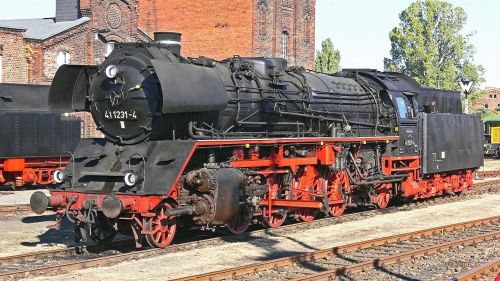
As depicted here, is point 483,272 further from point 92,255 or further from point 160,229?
point 92,255

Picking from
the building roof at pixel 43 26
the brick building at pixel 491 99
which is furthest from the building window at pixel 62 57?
the brick building at pixel 491 99

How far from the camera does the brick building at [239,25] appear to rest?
43.2 metres

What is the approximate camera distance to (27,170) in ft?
74.5

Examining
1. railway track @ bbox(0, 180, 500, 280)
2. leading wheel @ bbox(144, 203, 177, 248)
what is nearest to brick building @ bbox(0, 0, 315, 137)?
railway track @ bbox(0, 180, 500, 280)

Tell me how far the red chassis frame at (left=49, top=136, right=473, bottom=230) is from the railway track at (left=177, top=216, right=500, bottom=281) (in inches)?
77.6

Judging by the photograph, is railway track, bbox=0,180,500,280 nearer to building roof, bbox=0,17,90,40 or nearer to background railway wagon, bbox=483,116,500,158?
building roof, bbox=0,17,90,40

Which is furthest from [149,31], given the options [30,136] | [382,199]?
[382,199]

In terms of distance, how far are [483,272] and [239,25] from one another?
35269 mm

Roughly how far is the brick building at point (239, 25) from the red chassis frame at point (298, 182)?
2604 centimetres

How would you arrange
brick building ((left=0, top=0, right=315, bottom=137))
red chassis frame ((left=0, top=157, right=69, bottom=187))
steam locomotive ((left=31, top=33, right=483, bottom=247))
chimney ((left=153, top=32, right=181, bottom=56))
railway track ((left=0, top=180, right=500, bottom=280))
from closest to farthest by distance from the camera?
railway track ((left=0, top=180, right=500, bottom=280)) < steam locomotive ((left=31, top=33, right=483, bottom=247)) < chimney ((left=153, top=32, right=181, bottom=56)) < red chassis frame ((left=0, top=157, right=69, bottom=187)) < brick building ((left=0, top=0, right=315, bottom=137))

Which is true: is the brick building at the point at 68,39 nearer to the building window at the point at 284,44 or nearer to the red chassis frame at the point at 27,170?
the red chassis frame at the point at 27,170

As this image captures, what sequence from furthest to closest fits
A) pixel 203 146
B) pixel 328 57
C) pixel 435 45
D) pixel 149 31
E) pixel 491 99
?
pixel 491 99 < pixel 328 57 < pixel 435 45 < pixel 149 31 < pixel 203 146

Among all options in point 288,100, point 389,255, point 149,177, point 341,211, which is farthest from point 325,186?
point 149,177

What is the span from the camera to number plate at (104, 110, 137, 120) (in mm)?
11539
